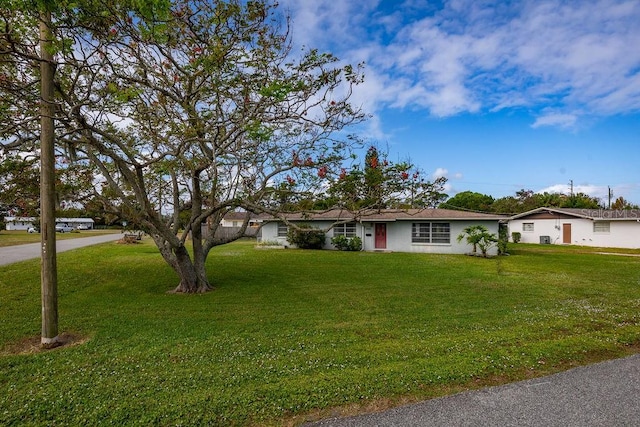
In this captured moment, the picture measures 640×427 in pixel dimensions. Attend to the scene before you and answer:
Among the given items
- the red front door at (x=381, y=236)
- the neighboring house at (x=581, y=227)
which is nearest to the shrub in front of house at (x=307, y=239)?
the red front door at (x=381, y=236)

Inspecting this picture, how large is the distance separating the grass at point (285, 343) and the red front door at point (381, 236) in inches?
411

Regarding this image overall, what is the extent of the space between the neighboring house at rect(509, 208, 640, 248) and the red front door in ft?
27.2

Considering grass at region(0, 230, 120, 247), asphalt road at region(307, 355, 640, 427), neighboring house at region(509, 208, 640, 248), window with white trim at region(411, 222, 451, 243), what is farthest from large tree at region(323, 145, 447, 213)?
grass at region(0, 230, 120, 247)

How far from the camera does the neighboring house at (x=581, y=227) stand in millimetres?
24672

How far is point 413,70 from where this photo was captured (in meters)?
11.4

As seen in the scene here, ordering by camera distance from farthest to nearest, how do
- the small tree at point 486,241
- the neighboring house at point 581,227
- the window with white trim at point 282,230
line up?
the neighboring house at point 581,227 < the window with white trim at point 282,230 < the small tree at point 486,241

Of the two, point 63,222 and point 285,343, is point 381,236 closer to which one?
point 285,343

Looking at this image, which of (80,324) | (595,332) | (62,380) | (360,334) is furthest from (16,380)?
(595,332)

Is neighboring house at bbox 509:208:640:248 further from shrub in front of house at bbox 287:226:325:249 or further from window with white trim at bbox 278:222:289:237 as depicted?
window with white trim at bbox 278:222:289:237

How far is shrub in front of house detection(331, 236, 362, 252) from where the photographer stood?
2164 centimetres

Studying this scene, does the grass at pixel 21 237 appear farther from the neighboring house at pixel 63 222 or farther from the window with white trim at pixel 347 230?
the window with white trim at pixel 347 230

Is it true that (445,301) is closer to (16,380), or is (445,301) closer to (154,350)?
(154,350)

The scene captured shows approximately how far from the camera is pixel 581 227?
27.0m

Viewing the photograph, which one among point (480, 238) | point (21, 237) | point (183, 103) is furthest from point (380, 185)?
point (21, 237)
